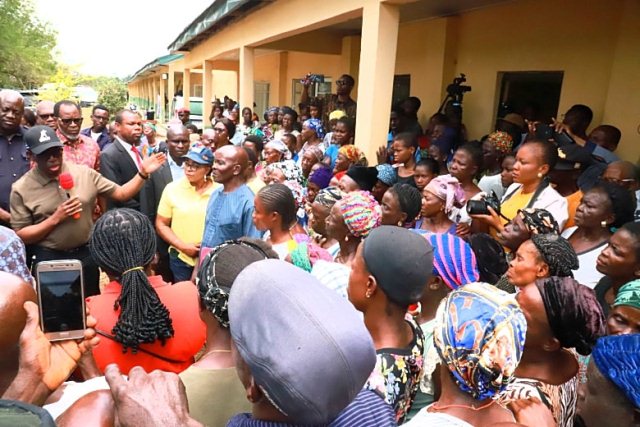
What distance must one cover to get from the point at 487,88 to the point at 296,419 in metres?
6.63

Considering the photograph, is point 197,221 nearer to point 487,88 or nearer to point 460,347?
point 460,347

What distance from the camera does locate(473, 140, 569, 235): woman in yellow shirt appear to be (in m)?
3.18

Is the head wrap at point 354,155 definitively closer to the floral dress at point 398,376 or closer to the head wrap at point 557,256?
the head wrap at point 557,256

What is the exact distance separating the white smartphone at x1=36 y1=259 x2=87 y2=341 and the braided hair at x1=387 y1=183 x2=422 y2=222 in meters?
2.19

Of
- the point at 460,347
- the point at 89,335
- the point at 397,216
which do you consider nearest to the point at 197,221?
the point at 397,216

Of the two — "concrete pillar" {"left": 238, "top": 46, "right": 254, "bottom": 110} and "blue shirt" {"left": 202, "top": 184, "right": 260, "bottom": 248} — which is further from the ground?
"concrete pillar" {"left": 238, "top": 46, "right": 254, "bottom": 110}

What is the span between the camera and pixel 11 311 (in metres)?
1.14

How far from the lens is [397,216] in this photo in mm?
3160

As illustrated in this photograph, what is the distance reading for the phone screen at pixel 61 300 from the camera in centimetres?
136

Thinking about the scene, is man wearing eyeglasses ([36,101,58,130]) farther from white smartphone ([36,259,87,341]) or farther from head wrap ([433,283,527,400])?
head wrap ([433,283,527,400])

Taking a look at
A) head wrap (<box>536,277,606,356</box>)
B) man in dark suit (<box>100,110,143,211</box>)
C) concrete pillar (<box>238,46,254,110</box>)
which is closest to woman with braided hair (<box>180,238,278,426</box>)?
head wrap (<box>536,277,606,356</box>)

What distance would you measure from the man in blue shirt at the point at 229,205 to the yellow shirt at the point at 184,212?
103mm

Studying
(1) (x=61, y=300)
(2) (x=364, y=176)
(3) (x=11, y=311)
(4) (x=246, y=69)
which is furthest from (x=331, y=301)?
(4) (x=246, y=69)

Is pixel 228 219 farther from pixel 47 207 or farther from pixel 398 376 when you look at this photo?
pixel 398 376
